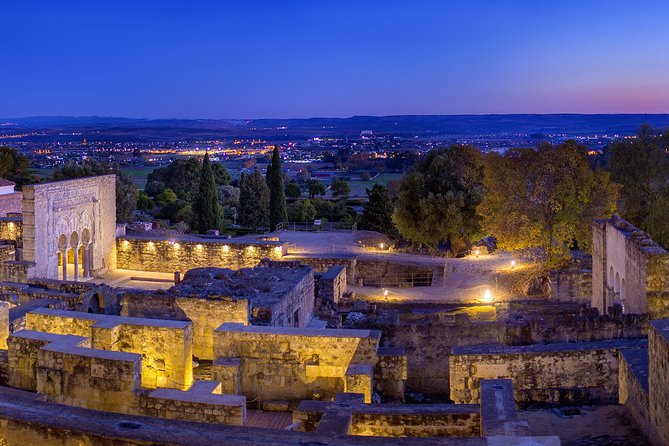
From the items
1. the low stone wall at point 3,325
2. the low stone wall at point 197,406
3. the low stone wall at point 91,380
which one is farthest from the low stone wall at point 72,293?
the low stone wall at point 197,406

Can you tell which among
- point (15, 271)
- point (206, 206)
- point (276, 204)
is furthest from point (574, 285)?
point (206, 206)

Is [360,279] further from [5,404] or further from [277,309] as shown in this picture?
[5,404]

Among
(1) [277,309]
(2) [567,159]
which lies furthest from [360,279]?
(1) [277,309]

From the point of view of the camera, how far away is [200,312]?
1662 cm

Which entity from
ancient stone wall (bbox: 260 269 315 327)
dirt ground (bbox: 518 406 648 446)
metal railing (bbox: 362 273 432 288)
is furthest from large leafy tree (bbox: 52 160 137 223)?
dirt ground (bbox: 518 406 648 446)

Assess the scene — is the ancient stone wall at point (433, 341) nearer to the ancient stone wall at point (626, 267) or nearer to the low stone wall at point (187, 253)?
the ancient stone wall at point (626, 267)

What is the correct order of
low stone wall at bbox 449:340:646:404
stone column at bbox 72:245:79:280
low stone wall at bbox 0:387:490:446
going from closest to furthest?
low stone wall at bbox 0:387:490:446, low stone wall at bbox 449:340:646:404, stone column at bbox 72:245:79:280

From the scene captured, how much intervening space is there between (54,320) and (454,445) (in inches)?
361

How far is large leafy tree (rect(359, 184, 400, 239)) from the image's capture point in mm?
43406

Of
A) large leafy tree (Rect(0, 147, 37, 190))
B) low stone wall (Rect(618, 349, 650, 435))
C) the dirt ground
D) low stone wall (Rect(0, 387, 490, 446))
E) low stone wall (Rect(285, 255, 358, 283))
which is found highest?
large leafy tree (Rect(0, 147, 37, 190))

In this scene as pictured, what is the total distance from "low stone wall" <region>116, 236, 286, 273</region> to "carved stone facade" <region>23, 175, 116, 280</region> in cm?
76

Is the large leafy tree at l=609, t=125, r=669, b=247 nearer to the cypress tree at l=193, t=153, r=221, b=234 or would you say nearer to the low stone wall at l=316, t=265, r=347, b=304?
the low stone wall at l=316, t=265, r=347, b=304

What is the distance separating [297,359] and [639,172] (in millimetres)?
31824

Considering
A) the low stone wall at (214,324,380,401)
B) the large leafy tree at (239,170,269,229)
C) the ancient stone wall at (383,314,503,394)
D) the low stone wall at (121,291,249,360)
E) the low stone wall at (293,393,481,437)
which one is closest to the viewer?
the low stone wall at (293,393,481,437)
